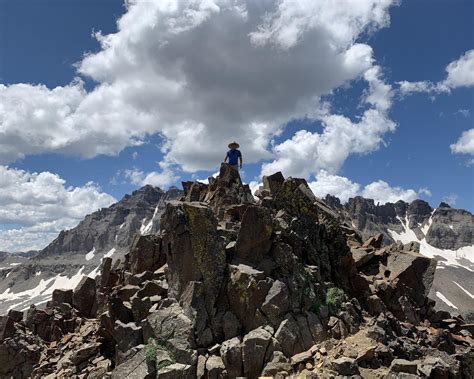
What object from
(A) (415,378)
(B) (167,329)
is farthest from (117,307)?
(A) (415,378)

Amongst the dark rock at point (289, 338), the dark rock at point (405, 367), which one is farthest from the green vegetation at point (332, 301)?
the dark rock at point (405, 367)

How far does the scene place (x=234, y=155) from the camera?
4297 cm

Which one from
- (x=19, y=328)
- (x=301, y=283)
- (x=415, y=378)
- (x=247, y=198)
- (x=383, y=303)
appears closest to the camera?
(x=415, y=378)

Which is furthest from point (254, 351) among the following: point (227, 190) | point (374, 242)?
point (374, 242)

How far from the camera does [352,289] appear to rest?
104 ft

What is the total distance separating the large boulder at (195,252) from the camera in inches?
1029

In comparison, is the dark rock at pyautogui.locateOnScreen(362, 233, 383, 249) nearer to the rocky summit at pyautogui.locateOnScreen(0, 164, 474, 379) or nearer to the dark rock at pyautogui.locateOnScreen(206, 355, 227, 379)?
the rocky summit at pyautogui.locateOnScreen(0, 164, 474, 379)

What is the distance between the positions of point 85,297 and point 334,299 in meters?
24.5

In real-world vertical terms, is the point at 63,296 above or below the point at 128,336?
above

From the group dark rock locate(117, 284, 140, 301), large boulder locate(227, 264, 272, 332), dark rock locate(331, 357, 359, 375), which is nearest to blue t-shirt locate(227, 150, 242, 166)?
dark rock locate(117, 284, 140, 301)

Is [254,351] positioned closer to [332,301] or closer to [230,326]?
[230,326]

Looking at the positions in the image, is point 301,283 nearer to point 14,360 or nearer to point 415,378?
point 415,378

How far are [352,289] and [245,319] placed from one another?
1088cm

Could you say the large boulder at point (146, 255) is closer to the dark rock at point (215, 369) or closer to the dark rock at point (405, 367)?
the dark rock at point (215, 369)
